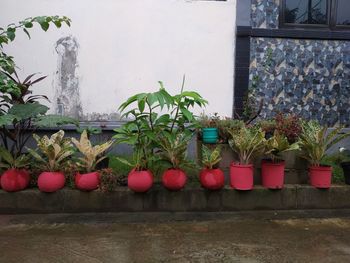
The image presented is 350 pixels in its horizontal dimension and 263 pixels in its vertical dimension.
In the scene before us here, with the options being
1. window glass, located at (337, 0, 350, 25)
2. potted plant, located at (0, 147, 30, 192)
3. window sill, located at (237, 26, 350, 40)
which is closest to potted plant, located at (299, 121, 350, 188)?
window sill, located at (237, 26, 350, 40)

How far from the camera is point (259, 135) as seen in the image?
5078 millimetres

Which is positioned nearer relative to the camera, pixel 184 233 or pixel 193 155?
pixel 184 233

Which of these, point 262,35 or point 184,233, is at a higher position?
point 262,35

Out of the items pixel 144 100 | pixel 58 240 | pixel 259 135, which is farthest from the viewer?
pixel 259 135

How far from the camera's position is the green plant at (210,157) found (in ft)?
16.5

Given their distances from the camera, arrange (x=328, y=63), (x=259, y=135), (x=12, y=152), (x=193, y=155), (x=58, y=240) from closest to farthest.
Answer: (x=58, y=240), (x=259, y=135), (x=12, y=152), (x=193, y=155), (x=328, y=63)

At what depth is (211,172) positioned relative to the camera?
5.02m

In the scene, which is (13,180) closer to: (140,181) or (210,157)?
(140,181)

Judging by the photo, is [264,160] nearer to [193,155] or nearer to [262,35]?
[193,155]

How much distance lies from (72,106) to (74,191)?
1.92 meters

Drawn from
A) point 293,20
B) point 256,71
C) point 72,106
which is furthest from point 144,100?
point 293,20

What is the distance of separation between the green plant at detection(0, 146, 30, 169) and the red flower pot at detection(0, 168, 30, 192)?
2.8 inches

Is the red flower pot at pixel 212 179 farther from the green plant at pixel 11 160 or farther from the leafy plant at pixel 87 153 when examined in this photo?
the green plant at pixel 11 160

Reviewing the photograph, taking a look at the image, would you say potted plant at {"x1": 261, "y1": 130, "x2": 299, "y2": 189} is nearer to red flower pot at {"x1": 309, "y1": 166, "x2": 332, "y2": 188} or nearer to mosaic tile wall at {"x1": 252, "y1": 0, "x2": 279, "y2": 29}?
red flower pot at {"x1": 309, "y1": 166, "x2": 332, "y2": 188}
